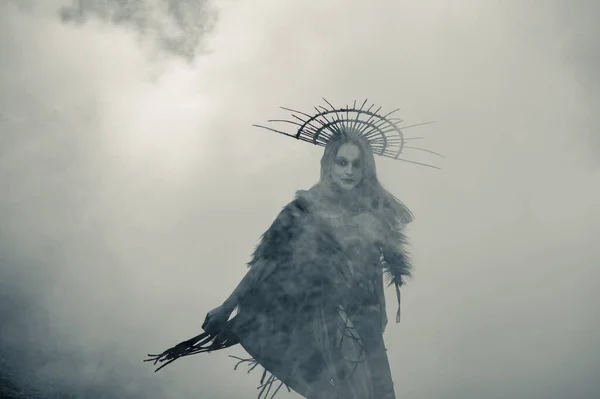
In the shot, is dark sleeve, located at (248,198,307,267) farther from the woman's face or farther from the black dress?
the woman's face

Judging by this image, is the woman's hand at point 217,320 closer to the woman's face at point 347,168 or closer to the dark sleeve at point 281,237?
the dark sleeve at point 281,237

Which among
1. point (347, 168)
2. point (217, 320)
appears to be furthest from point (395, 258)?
point (217, 320)

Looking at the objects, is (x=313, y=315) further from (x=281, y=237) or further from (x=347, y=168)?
(x=347, y=168)

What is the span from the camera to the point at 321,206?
5504 millimetres

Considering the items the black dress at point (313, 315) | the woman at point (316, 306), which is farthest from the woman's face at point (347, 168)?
the black dress at point (313, 315)

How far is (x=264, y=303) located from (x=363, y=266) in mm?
1149

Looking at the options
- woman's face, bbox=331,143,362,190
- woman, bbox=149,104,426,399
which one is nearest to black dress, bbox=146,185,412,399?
woman, bbox=149,104,426,399

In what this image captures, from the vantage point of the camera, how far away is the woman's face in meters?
5.65

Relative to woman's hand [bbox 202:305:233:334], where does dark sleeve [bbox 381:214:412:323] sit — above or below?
above

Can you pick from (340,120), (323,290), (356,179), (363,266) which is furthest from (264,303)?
(340,120)

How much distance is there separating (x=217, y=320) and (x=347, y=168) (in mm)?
2299

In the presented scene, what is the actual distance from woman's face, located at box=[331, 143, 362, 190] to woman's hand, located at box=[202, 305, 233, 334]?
6.61ft

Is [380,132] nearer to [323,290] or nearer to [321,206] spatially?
[321,206]

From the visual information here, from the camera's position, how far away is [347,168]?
223 inches
